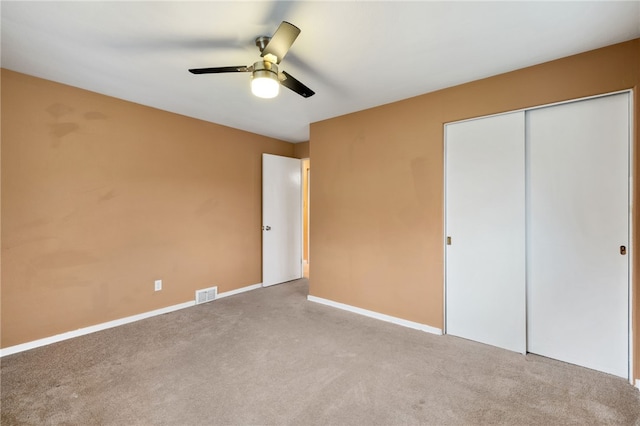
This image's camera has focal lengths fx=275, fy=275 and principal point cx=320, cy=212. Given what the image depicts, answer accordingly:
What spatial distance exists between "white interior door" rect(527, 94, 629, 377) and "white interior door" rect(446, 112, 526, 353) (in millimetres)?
101

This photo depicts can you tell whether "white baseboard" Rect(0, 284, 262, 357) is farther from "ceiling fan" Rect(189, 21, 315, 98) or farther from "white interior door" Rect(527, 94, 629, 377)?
"white interior door" Rect(527, 94, 629, 377)

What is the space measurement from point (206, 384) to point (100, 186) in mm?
2310

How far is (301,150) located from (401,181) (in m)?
2.44

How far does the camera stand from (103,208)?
2916mm

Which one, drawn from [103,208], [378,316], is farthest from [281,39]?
[378,316]

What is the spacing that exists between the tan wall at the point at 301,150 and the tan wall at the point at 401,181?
3.42 ft

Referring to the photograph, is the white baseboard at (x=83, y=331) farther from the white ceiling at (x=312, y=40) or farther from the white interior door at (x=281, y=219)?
the white ceiling at (x=312, y=40)

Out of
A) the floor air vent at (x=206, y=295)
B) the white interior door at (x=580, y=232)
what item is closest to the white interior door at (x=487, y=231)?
the white interior door at (x=580, y=232)

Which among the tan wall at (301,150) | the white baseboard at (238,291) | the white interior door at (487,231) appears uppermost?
the tan wall at (301,150)

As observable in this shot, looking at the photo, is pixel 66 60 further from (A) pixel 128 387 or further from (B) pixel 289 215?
(B) pixel 289 215

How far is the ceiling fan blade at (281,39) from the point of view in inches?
60.6

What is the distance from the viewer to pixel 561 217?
7.47ft

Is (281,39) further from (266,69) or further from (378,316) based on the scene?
(378,316)

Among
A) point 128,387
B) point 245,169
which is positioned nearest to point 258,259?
point 245,169
